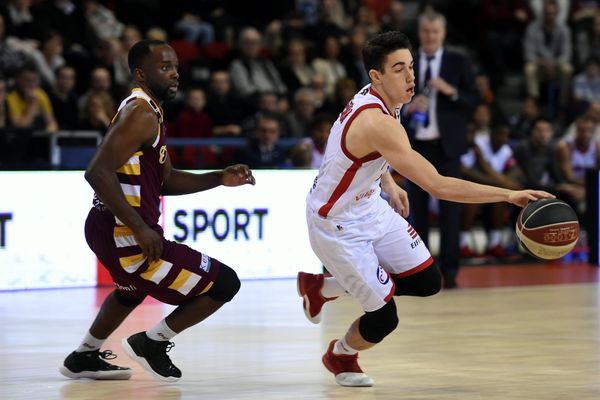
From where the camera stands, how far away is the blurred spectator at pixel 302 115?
1409cm

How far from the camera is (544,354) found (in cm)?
714

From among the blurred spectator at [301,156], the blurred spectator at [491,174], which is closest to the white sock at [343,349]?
the blurred spectator at [301,156]

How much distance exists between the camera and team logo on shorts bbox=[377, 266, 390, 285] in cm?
610

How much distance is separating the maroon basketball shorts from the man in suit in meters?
4.59

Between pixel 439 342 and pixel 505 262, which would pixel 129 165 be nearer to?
pixel 439 342

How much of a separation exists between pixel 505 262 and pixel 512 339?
549cm

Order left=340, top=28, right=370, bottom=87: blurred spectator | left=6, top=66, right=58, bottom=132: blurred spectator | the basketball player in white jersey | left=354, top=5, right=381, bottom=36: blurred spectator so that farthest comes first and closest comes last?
left=354, top=5, right=381, bottom=36: blurred spectator < left=340, top=28, right=370, bottom=87: blurred spectator < left=6, top=66, right=58, bottom=132: blurred spectator < the basketball player in white jersey

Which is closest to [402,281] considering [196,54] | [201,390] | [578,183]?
[201,390]

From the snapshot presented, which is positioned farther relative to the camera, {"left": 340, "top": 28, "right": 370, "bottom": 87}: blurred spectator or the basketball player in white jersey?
{"left": 340, "top": 28, "right": 370, "bottom": 87}: blurred spectator

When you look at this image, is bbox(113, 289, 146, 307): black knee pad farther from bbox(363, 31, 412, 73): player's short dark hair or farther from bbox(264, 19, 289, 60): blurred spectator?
bbox(264, 19, 289, 60): blurred spectator

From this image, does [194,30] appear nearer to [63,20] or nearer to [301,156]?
[63,20]

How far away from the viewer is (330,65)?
52.6ft

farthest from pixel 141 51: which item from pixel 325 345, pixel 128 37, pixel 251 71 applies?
pixel 251 71

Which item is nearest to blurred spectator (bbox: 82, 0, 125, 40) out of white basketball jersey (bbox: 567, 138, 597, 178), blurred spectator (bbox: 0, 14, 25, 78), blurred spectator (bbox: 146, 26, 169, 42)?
blurred spectator (bbox: 146, 26, 169, 42)
